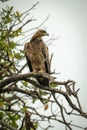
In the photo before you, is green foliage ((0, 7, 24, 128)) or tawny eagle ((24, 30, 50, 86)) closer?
green foliage ((0, 7, 24, 128))

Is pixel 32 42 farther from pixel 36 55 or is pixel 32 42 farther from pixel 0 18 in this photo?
pixel 0 18

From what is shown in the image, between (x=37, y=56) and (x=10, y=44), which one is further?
(x=37, y=56)

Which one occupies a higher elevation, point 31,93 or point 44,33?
point 44,33

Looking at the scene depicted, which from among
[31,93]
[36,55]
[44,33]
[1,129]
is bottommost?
[1,129]

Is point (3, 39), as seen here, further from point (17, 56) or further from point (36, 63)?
point (36, 63)

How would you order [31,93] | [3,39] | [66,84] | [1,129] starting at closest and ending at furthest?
[66,84] → [1,129] → [31,93] → [3,39]

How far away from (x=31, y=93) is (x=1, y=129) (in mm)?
376

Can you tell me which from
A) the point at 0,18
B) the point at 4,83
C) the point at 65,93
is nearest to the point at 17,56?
the point at 0,18

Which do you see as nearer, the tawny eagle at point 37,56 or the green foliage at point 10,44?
the green foliage at point 10,44

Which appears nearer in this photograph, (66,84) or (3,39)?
(66,84)

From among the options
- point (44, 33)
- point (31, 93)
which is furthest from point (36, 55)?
point (31, 93)

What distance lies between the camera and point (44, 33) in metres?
3.69

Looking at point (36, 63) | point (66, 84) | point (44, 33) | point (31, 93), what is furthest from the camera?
point (44, 33)

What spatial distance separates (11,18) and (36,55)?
559 millimetres
